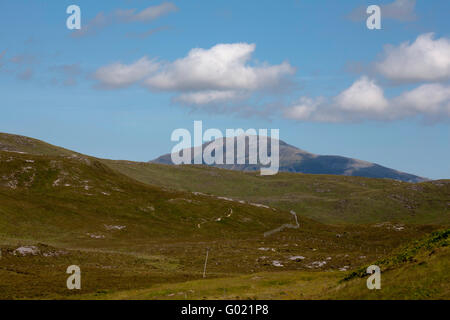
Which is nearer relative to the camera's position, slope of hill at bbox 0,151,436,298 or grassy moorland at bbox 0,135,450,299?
grassy moorland at bbox 0,135,450,299

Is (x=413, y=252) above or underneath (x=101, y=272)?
above

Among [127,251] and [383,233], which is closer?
[127,251]

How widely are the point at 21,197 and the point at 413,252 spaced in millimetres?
142307

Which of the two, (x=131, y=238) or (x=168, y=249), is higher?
(x=131, y=238)

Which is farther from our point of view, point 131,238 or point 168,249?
point 131,238

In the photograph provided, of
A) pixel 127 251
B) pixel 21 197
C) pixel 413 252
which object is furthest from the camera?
pixel 21 197

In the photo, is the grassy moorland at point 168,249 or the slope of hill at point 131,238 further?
the slope of hill at point 131,238

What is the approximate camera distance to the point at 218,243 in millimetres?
140500

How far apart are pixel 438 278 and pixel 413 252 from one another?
8398 millimetres
